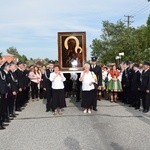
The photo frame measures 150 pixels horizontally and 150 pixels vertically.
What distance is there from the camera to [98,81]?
51.2 feet

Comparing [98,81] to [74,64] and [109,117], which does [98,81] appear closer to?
[74,64]

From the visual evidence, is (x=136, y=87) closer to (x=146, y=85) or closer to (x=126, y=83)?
(x=146, y=85)

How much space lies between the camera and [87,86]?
45.3ft

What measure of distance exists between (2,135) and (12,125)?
1.52m

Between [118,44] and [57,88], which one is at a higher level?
[118,44]

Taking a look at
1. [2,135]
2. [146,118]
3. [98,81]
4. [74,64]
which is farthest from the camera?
[74,64]

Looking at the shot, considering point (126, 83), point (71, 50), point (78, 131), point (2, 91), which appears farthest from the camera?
point (71, 50)

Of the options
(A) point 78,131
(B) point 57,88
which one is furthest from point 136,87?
(A) point 78,131

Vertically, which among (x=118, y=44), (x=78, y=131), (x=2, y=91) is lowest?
(x=78, y=131)

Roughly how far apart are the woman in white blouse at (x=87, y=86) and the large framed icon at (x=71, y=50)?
3.19m

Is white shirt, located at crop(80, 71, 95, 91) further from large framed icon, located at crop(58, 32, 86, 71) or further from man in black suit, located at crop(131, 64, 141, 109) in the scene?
large framed icon, located at crop(58, 32, 86, 71)

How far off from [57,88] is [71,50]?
3748 millimetres

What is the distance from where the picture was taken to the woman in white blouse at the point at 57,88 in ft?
44.5

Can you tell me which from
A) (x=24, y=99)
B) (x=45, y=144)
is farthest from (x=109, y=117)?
(x=24, y=99)
